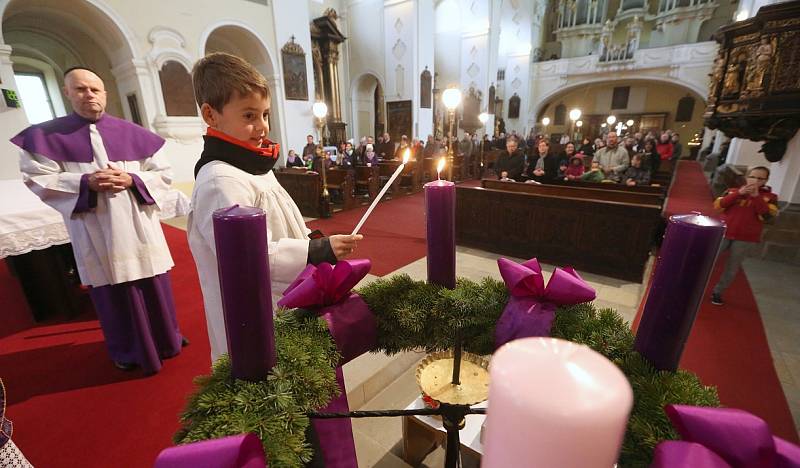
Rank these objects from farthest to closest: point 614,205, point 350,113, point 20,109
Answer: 1. point 350,113
2. point 20,109
3. point 614,205

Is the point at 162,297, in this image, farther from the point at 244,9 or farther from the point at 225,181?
A: the point at 244,9

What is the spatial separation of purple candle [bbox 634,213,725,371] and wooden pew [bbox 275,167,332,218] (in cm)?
683

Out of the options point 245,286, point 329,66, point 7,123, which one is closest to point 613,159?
point 245,286

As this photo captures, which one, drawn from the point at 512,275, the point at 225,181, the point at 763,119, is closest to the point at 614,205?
the point at 763,119

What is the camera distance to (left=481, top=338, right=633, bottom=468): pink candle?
219mm

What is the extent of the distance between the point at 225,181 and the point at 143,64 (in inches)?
342

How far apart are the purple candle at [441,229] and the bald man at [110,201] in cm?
218

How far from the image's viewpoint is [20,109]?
5.72 meters

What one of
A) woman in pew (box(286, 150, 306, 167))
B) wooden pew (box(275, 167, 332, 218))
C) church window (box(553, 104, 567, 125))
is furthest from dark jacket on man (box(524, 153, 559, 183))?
church window (box(553, 104, 567, 125))

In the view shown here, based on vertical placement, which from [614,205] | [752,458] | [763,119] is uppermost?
[763,119]

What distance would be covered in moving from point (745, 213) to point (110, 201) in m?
5.19

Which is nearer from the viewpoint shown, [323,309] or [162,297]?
[323,309]

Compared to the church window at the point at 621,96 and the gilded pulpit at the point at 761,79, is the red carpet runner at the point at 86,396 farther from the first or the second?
the church window at the point at 621,96

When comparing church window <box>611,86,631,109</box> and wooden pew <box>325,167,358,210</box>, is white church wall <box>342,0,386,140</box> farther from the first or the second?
church window <box>611,86,631,109</box>
